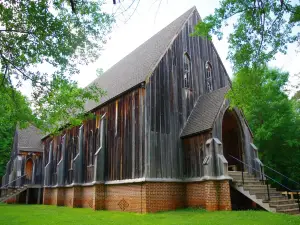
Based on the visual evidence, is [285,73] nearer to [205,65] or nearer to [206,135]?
[205,65]

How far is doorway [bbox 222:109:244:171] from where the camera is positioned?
56.7 feet

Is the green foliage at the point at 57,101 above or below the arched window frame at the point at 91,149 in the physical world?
above

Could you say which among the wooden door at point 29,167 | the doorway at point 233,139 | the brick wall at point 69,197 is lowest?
the brick wall at point 69,197

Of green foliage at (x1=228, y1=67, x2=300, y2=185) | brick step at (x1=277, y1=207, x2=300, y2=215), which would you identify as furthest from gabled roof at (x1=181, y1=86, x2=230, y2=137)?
green foliage at (x1=228, y1=67, x2=300, y2=185)

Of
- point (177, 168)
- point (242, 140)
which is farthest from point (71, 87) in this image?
point (242, 140)

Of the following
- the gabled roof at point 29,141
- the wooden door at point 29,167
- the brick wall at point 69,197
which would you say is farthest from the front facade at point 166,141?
the wooden door at point 29,167

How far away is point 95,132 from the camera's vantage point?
19391mm

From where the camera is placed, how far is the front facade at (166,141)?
1417cm

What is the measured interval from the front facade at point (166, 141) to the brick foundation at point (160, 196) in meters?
0.04

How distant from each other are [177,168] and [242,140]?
15.4 feet

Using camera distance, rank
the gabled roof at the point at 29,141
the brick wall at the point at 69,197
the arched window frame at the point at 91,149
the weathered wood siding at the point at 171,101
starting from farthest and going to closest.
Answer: the gabled roof at the point at 29,141, the brick wall at the point at 69,197, the arched window frame at the point at 91,149, the weathered wood siding at the point at 171,101

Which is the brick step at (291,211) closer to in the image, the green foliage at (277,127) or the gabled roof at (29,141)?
the green foliage at (277,127)

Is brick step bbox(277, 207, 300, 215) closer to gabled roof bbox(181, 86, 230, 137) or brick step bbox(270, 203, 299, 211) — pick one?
brick step bbox(270, 203, 299, 211)

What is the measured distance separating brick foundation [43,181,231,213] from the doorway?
154 inches
